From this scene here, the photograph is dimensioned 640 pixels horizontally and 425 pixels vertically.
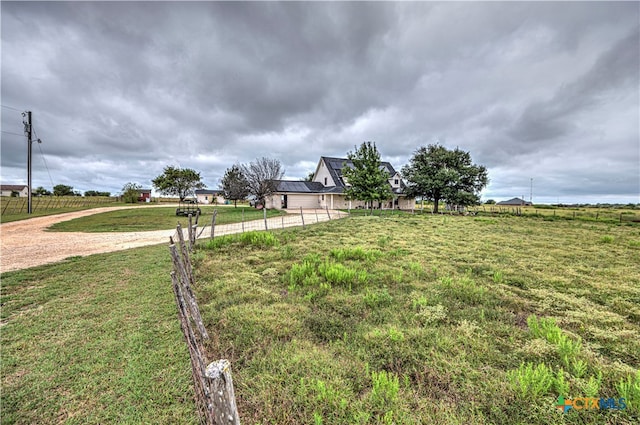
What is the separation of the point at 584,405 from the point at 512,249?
26.9ft

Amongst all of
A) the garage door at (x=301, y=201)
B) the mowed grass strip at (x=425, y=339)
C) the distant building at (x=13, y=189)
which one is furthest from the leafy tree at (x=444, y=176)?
the distant building at (x=13, y=189)

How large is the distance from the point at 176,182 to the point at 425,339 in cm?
6371

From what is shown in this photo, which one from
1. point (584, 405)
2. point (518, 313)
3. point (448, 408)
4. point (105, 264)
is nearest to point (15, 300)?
point (105, 264)

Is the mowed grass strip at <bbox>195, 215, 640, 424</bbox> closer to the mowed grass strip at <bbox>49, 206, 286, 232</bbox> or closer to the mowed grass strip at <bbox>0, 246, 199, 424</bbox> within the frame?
the mowed grass strip at <bbox>0, 246, 199, 424</bbox>

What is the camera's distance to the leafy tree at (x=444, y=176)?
3078 centimetres

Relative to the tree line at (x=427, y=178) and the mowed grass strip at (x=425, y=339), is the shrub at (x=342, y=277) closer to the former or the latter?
the mowed grass strip at (x=425, y=339)

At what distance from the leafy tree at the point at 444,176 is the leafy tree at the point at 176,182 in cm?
4805

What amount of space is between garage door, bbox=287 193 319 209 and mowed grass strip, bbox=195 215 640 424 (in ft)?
93.2

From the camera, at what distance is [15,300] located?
509cm

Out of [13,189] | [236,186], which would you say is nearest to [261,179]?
[236,186]

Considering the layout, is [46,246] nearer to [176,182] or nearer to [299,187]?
[299,187]

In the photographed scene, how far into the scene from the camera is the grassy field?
2.43m

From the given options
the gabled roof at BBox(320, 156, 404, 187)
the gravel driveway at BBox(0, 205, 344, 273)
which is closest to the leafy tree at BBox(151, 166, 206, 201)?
the gabled roof at BBox(320, 156, 404, 187)

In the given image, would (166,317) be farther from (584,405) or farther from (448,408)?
(584,405)
